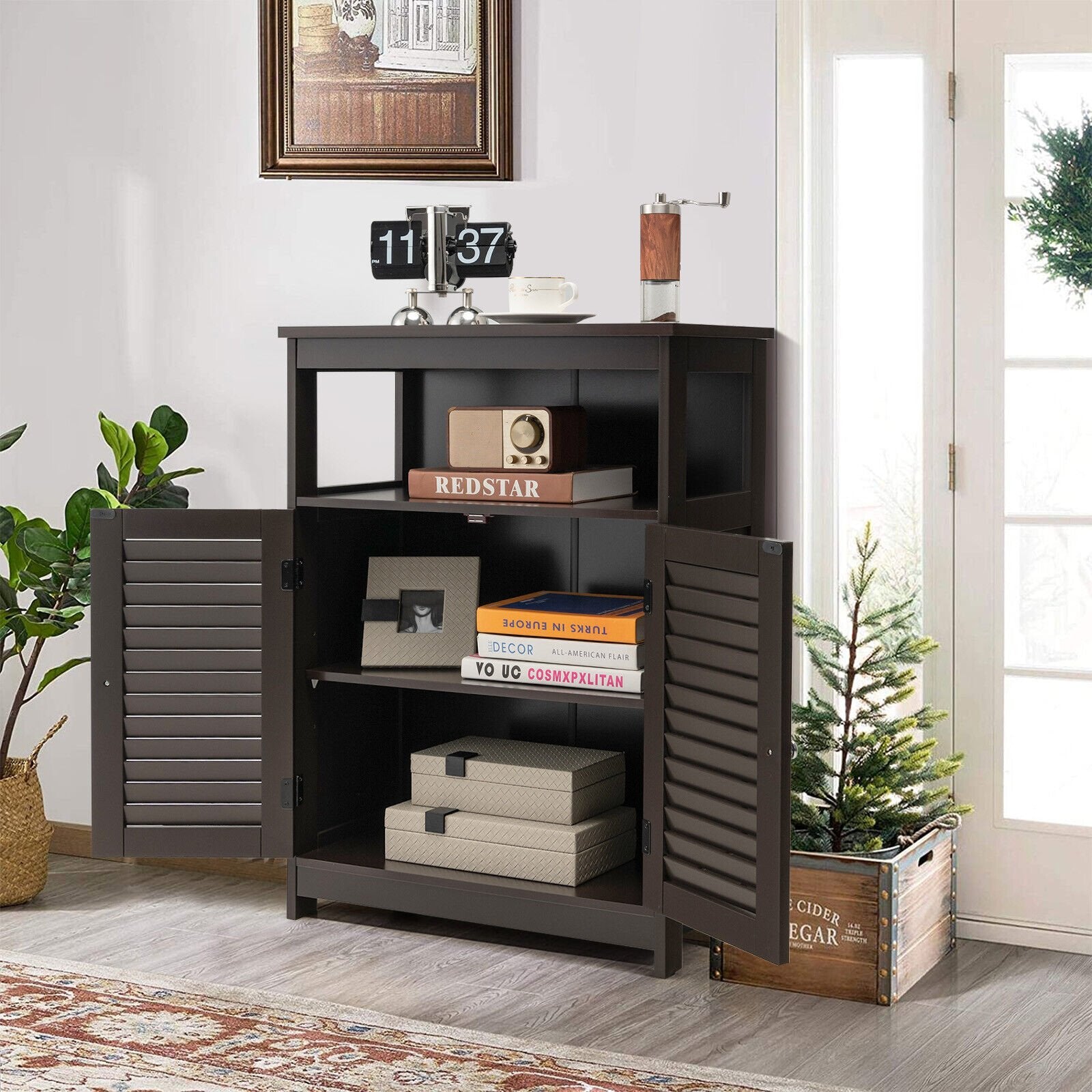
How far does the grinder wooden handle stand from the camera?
3.13 meters

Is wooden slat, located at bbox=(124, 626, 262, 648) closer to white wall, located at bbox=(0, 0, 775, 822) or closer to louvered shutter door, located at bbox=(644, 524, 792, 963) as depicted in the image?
white wall, located at bbox=(0, 0, 775, 822)

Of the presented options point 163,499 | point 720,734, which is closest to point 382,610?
point 163,499

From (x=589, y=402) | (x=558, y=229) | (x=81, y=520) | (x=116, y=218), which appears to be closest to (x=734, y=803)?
(x=589, y=402)

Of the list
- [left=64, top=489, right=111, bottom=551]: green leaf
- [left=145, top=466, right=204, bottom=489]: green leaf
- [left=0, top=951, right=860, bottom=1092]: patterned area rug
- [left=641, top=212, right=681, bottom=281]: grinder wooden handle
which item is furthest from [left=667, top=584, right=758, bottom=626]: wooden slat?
[left=64, top=489, right=111, bottom=551]: green leaf

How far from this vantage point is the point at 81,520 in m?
3.48

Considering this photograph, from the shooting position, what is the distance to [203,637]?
3.30 meters

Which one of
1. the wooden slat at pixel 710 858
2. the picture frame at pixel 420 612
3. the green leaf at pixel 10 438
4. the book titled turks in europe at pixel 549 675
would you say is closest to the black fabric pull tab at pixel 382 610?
the picture frame at pixel 420 612

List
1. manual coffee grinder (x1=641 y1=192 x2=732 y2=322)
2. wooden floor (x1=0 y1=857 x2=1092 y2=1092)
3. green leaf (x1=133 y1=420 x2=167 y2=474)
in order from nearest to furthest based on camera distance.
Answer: wooden floor (x1=0 y1=857 x2=1092 y2=1092) < manual coffee grinder (x1=641 y1=192 x2=732 y2=322) < green leaf (x1=133 y1=420 x2=167 y2=474)

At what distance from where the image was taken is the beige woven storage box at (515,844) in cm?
318

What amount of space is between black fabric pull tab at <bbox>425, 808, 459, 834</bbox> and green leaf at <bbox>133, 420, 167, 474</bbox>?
1.00 meters

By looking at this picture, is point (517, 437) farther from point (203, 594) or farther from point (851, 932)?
point (851, 932)

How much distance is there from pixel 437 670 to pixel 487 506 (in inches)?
17.1

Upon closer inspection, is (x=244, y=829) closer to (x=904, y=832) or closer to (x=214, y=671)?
(x=214, y=671)

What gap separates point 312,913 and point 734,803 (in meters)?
1.14
